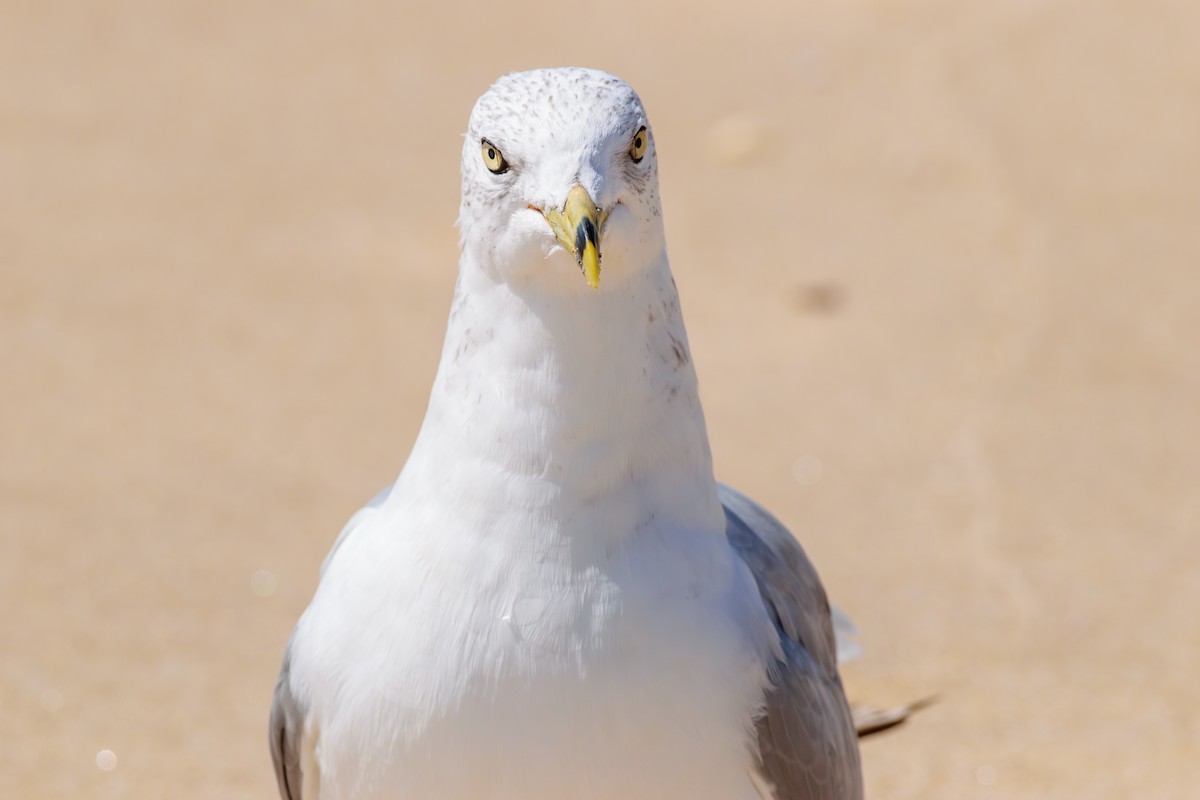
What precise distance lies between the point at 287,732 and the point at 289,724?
28mm

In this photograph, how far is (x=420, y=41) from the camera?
25.9 ft

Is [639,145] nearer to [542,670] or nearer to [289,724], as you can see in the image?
[542,670]

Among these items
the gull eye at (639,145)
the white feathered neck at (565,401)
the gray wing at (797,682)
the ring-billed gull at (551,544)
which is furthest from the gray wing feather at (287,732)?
the gull eye at (639,145)

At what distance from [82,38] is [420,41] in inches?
57.6

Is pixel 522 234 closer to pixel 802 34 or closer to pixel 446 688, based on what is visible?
pixel 446 688

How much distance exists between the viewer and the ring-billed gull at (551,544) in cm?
256

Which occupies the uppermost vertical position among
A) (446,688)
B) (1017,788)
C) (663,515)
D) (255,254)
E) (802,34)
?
(802,34)

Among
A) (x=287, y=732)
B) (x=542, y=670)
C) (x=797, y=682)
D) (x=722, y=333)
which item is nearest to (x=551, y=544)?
(x=542, y=670)

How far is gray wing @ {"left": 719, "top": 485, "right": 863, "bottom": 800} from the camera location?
2824mm

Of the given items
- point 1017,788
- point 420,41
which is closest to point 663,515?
point 1017,788

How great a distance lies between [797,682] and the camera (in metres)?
2.89

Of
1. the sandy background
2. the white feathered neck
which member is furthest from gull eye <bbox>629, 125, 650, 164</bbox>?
the sandy background

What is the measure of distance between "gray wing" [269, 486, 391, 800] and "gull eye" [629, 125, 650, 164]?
2.47ft

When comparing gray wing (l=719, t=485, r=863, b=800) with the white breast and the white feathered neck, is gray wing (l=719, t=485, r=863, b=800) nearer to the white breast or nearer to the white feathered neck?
the white breast
